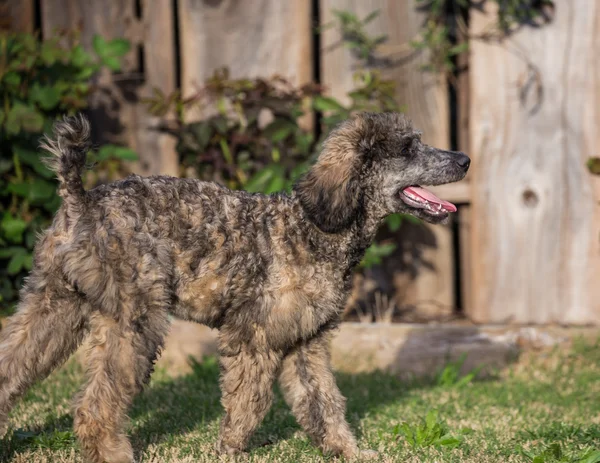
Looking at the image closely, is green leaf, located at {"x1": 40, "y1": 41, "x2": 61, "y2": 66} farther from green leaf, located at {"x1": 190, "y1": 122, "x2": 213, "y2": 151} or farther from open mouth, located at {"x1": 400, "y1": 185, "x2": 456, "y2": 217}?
open mouth, located at {"x1": 400, "y1": 185, "x2": 456, "y2": 217}

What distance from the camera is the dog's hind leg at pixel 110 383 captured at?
3697 mm

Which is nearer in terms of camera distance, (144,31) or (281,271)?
(281,271)

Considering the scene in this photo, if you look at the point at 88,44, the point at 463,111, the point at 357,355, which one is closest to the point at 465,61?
the point at 463,111

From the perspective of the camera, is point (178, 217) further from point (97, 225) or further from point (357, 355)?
point (357, 355)

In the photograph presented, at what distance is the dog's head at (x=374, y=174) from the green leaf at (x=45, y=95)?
2704mm

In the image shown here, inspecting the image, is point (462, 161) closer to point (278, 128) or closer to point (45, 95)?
point (278, 128)

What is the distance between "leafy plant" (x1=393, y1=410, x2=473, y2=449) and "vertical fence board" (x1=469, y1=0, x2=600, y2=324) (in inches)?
89.8

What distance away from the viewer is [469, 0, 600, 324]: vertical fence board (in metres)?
6.39

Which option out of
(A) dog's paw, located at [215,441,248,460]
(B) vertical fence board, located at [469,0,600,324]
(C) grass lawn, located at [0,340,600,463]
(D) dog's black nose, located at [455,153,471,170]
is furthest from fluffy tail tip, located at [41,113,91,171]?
(B) vertical fence board, located at [469,0,600,324]

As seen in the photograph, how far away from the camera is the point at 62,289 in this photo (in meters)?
3.88

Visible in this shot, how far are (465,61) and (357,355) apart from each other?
243 cm

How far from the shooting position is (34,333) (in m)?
3.92

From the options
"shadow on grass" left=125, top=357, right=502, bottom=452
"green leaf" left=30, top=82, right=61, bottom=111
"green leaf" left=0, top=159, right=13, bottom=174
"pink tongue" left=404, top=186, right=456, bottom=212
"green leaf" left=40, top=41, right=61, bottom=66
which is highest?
"green leaf" left=40, top=41, right=61, bottom=66

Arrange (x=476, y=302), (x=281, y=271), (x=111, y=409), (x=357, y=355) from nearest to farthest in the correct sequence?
(x=111, y=409)
(x=281, y=271)
(x=357, y=355)
(x=476, y=302)
